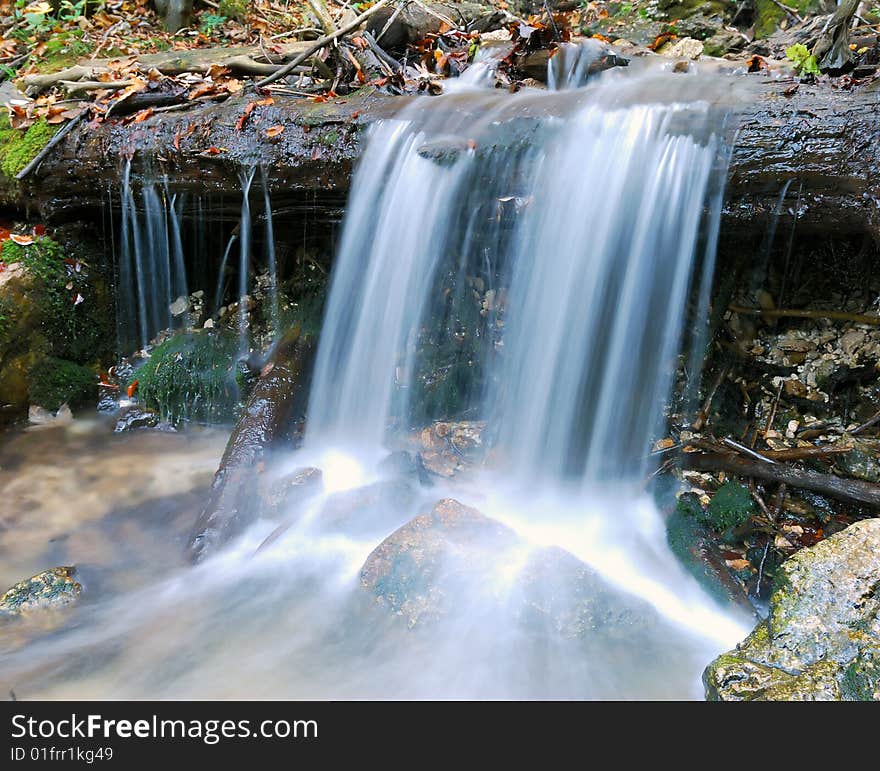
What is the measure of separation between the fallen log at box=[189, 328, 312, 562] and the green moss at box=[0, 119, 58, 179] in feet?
8.69

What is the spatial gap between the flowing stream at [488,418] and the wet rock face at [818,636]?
0.64 m

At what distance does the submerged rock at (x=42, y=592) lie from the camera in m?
3.49

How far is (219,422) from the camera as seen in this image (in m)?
5.96

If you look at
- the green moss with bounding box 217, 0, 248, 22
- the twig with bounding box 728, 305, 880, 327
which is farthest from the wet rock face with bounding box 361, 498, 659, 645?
the green moss with bounding box 217, 0, 248, 22

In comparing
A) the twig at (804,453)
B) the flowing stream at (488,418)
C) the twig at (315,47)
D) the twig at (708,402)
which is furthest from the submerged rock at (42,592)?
the twig at (315,47)

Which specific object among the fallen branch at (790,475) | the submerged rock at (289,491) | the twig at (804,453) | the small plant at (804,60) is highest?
the small plant at (804,60)

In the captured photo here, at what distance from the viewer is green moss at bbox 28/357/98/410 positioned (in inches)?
233

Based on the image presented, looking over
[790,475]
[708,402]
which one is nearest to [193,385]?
[708,402]

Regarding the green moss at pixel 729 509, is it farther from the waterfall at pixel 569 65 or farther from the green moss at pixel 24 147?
the green moss at pixel 24 147

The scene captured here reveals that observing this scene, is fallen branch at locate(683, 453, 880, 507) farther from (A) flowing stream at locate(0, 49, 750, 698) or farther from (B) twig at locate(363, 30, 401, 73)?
(B) twig at locate(363, 30, 401, 73)

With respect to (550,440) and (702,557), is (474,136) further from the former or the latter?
(702,557)

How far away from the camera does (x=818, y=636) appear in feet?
8.04
